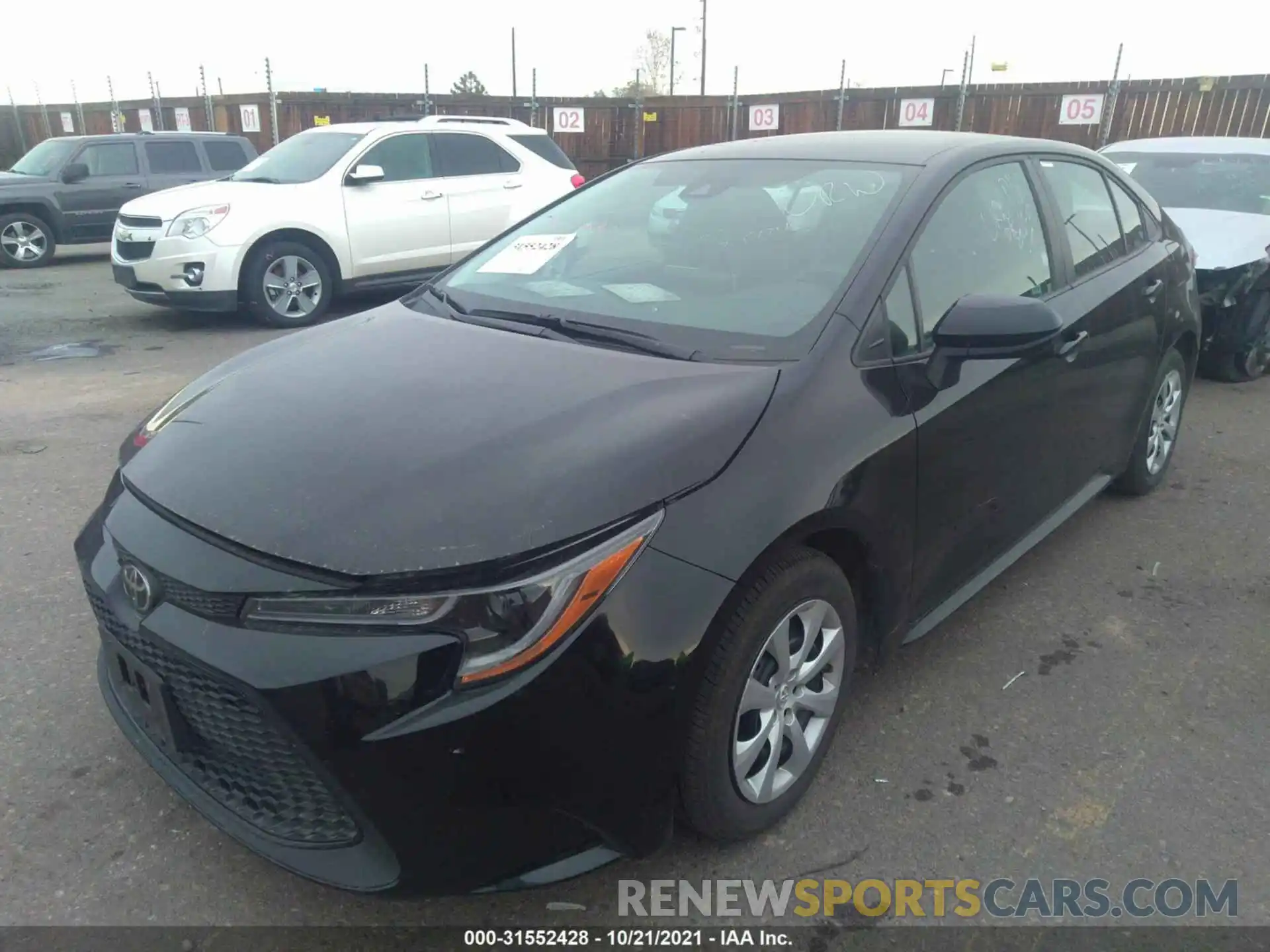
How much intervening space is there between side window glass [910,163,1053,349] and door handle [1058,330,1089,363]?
0.19 metres

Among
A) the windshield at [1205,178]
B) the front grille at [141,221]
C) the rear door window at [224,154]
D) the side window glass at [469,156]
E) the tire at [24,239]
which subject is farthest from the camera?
the rear door window at [224,154]

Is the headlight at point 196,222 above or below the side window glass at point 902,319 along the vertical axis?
below

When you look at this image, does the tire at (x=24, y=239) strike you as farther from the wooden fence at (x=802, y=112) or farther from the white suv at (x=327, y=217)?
the wooden fence at (x=802, y=112)

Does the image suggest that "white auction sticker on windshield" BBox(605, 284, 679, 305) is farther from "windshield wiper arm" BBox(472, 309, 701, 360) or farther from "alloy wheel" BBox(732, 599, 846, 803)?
"alloy wheel" BBox(732, 599, 846, 803)

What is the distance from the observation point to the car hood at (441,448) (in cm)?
183

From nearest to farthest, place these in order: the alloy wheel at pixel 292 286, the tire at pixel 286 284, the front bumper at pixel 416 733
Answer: the front bumper at pixel 416 733, the tire at pixel 286 284, the alloy wheel at pixel 292 286

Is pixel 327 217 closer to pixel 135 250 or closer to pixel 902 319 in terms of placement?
pixel 135 250

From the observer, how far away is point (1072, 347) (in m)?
3.18

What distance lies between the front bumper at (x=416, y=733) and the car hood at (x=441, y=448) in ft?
Answer: 0.42

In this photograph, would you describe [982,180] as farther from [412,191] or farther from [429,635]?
[412,191]

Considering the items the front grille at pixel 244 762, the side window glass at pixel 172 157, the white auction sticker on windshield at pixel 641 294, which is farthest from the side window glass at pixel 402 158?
the front grille at pixel 244 762

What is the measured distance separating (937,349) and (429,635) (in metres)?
1.61

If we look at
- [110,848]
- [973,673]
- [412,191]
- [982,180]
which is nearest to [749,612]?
[973,673]

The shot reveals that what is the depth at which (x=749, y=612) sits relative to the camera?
6.65 feet
